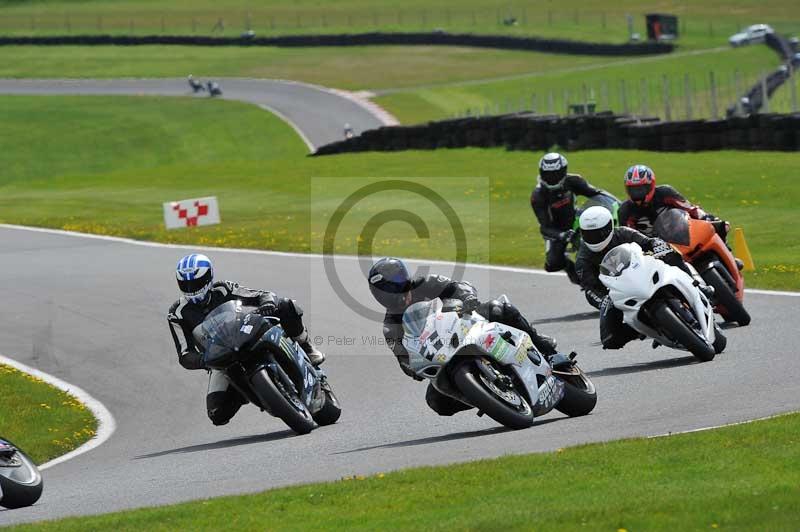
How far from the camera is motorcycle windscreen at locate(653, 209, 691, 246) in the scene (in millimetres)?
14078

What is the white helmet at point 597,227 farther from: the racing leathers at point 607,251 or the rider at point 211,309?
the rider at point 211,309

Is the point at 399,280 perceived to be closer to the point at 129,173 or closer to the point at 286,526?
the point at 286,526

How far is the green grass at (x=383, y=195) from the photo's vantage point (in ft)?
81.3

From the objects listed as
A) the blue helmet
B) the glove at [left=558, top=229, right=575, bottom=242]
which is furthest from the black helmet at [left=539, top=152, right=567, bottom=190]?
the blue helmet

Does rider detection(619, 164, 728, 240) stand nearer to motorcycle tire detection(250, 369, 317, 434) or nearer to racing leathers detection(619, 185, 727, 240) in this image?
racing leathers detection(619, 185, 727, 240)

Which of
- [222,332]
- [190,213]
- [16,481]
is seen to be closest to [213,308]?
[222,332]

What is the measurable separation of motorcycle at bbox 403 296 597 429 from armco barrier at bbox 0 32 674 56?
7364 cm

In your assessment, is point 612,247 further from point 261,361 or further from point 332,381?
point 261,361

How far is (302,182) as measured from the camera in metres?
37.5

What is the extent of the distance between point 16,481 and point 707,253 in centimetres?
718

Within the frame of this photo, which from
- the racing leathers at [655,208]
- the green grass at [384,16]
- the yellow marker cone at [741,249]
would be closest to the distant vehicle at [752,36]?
the green grass at [384,16]

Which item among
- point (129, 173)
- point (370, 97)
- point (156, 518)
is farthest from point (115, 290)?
point (370, 97)

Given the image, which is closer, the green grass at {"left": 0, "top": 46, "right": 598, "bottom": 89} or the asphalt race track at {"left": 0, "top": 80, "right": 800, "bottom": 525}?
the asphalt race track at {"left": 0, "top": 80, "right": 800, "bottom": 525}

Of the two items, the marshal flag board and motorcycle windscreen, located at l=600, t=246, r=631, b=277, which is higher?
motorcycle windscreen, located at l=600, t=246, r=631, b=277
